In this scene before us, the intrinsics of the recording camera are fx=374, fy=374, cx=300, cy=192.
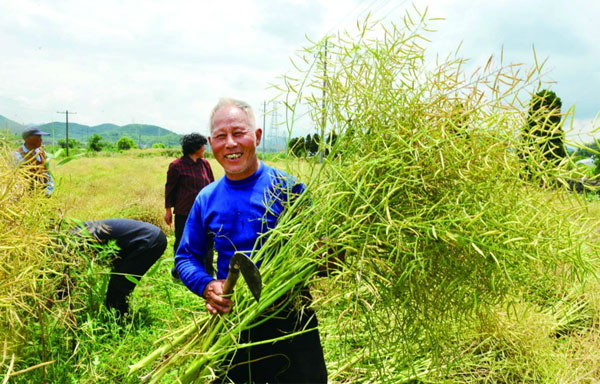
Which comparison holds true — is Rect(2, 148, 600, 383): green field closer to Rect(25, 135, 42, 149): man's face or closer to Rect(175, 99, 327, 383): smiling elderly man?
Rect(175, 99, 327, 383): smiling elderly man

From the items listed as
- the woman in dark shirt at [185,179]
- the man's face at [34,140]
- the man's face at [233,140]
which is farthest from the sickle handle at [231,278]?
the woman in dark shirt at [185,179]

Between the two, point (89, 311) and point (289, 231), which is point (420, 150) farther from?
point (89, 311)

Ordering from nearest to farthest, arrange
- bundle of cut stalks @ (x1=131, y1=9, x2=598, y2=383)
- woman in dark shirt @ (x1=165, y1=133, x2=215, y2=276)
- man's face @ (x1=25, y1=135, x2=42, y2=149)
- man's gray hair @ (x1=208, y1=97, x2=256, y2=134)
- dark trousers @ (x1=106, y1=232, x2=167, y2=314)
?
bundle of cut stalks @ (x1=131, y1=9, x2=598, y2=383), man's gray hair @ (x1=208, y1=97, x2=256, y2=134), dark trousers @ (x1=106, y1=232, x2=167, y2=314), man's face @ (x1=25, y1=135, x2=42, y2=149), woman in dark shirt @ (x1=165, y1=133, x2=215, y2=276)

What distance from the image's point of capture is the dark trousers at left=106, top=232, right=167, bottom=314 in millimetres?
2996

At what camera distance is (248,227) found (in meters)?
1.74

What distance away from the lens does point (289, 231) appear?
149 cm

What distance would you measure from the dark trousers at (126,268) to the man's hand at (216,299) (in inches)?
61.0

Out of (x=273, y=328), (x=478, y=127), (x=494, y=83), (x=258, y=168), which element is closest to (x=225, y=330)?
(x=273, y=328)

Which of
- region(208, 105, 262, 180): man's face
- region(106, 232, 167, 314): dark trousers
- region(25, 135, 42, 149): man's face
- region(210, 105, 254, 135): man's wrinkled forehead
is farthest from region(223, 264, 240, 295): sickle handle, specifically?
region(25, 135, 42, 149): man's face

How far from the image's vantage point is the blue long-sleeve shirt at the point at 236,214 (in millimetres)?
1727

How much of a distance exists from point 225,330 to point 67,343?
4.36ft

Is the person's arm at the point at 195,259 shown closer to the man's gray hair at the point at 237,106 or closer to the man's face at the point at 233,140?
the man's face at the point at 233,140

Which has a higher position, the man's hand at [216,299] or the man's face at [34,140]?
the man's face at [34,140]

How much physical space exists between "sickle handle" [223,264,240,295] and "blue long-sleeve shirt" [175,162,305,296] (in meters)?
0.18
